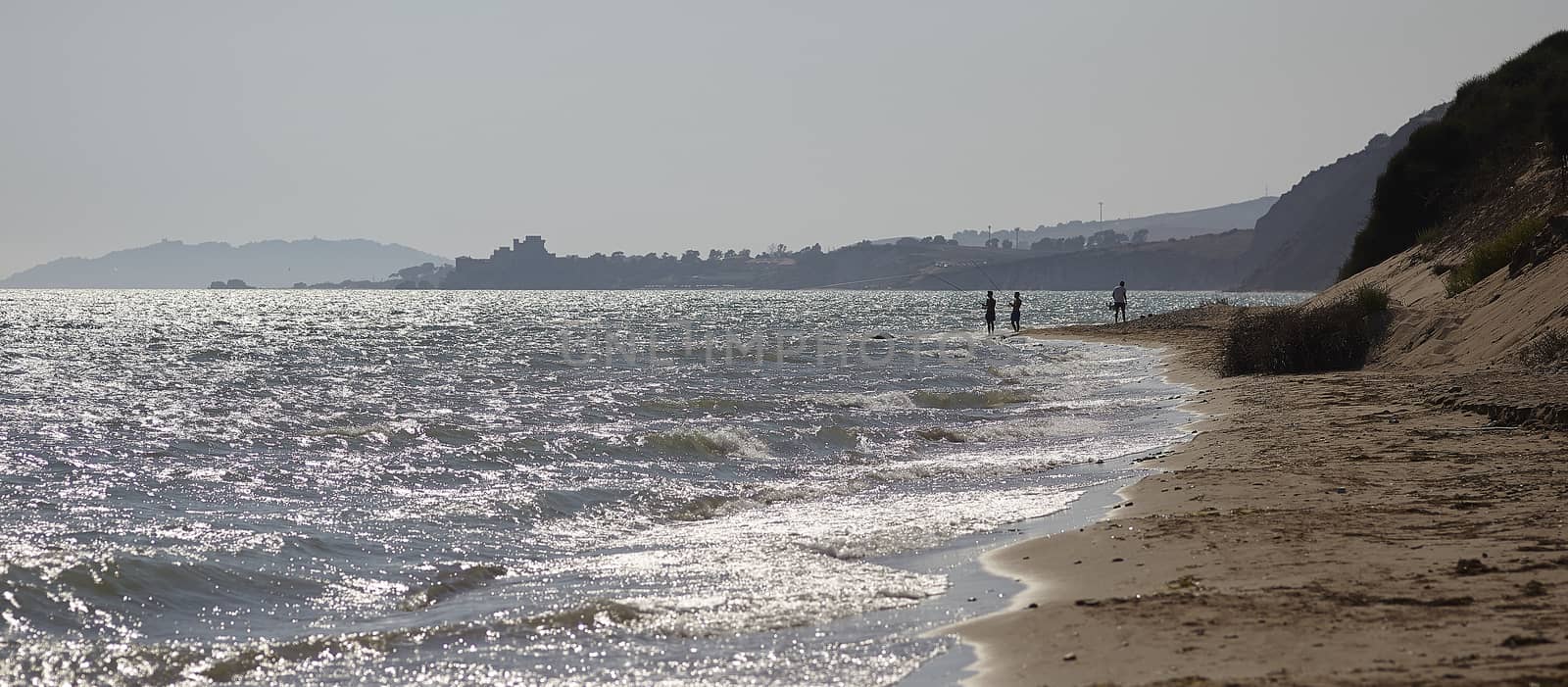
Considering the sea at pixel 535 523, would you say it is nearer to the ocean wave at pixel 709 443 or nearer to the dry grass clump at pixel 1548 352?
the ocean wave at pixel 709 443

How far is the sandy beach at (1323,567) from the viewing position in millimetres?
4590

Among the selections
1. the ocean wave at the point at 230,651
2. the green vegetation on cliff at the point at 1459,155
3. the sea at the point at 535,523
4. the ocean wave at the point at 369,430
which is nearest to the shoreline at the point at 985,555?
the sea at the point at 535,523

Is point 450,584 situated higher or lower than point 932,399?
higher

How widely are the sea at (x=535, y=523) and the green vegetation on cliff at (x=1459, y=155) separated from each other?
652 inches

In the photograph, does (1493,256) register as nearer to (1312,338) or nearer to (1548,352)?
(1312,338)

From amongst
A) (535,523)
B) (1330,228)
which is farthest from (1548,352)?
(1330,228)

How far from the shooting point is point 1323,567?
20.2ft

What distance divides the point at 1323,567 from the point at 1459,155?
3619cm

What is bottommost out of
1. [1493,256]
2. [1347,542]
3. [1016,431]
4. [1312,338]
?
[1016,431]

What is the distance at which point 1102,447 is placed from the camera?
1359cm

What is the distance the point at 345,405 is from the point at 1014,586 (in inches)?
661

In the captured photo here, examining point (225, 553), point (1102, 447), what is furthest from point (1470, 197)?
point (225, 553)

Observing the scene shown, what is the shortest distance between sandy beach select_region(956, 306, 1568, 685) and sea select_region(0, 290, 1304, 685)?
493mm

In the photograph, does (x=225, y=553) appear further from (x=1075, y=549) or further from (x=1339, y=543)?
(x=1339, y=543)
